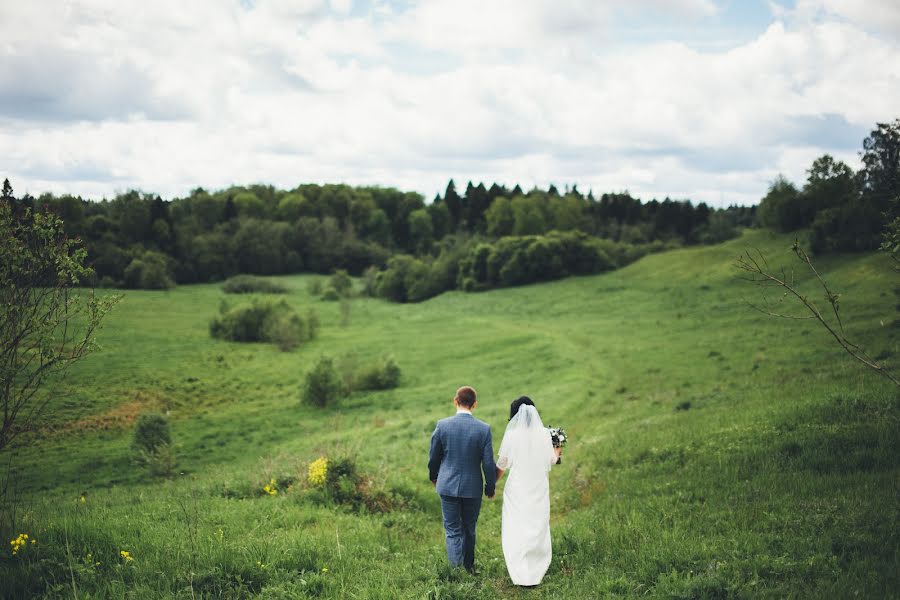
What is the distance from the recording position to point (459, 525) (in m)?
8.67

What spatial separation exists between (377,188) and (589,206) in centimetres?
6861

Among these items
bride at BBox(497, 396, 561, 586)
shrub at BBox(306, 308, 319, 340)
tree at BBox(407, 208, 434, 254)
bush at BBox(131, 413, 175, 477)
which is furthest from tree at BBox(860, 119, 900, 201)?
tree at BBox(407, 208, 434, 254)

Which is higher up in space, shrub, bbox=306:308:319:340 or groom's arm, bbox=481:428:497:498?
groom's arm, bbox=481:428:497:498

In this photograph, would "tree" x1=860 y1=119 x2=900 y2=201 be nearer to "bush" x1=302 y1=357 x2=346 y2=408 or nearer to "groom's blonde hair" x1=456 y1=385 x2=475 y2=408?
"groom's blonde hair" x1=456 y1=385 x2=475 y2=408

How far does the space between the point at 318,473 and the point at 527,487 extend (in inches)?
259

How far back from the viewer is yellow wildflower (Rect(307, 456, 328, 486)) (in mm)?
13352

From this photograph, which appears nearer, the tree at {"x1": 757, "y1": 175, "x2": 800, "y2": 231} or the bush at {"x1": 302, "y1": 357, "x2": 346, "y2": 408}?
the bush at {"x1": 302, "y1": 357, "x2": 346, "y2": 408}

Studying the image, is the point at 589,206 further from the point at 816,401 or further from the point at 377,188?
the point at 816,401

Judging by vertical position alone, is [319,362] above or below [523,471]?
below

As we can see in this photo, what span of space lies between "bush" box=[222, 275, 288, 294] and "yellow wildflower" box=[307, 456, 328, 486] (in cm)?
9482

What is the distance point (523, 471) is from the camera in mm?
8695

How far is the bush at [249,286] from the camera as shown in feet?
342

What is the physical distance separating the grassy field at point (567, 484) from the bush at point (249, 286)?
61453 millimetres

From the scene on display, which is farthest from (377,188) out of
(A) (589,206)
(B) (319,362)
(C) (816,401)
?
(C) (816,401)
